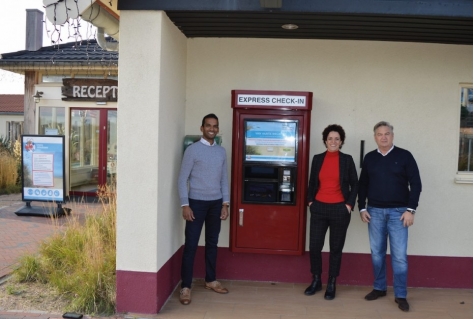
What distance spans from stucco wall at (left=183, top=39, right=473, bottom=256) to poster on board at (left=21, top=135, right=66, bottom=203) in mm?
5122

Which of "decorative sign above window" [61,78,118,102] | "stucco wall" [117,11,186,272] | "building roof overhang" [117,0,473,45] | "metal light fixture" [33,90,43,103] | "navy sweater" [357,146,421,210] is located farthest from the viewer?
"metal light fixture" [33,90,43,103]

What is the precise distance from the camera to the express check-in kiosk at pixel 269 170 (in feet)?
17.0

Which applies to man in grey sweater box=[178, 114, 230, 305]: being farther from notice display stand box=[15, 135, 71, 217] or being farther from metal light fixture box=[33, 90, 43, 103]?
metal light fixture box=[33, 90, 43, 103]

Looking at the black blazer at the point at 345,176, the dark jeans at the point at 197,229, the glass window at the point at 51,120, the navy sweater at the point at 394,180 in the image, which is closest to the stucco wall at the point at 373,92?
the black blazer at the point at 345,176

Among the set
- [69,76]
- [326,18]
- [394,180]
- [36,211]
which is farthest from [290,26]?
[69,76]

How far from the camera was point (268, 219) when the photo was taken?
534cm

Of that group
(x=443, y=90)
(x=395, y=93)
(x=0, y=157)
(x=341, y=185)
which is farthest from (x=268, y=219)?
(x=0, y=157)

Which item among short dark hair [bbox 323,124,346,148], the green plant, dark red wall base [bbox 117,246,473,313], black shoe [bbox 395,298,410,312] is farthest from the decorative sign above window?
black shoe [bbox 395,298,410,312]

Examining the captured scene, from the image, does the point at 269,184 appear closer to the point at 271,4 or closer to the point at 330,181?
the point at 330,181

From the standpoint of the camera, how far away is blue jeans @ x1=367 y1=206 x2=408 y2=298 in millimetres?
4867

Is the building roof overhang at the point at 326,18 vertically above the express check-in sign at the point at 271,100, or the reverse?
the building roof overhang at the point at 326,18

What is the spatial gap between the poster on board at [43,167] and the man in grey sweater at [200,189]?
5522 mm

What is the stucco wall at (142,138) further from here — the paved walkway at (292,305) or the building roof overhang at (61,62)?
the building roof overhang at (61,62)

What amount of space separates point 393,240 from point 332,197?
2.37 feet
